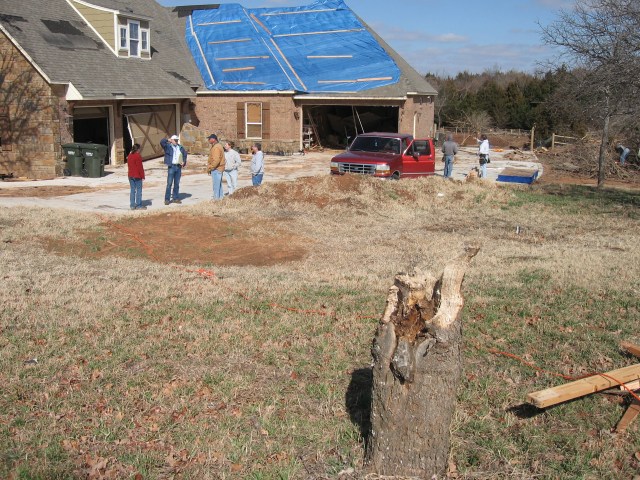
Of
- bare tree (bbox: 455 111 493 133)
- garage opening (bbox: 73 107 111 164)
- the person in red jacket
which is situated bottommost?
the person in red jacket

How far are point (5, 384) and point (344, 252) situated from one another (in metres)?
7.00

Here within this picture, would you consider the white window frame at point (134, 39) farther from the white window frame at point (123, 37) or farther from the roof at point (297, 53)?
the roof at point (297, 53)

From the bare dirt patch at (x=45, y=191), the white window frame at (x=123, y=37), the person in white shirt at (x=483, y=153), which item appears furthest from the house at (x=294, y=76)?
the bare dirt patch at (x=45, y=191)

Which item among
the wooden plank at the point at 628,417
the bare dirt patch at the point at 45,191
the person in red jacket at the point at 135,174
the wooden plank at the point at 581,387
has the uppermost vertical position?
the person in red jacket at the point at 135,174

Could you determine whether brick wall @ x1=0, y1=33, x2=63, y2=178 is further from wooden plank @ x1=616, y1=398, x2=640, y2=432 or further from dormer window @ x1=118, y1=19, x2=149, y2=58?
wooden plank @ x1=616, y1=398, x2=640, y2=432

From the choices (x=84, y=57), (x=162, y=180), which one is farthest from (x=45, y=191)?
(x=84, y=57)

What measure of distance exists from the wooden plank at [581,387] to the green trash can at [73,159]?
1943cm

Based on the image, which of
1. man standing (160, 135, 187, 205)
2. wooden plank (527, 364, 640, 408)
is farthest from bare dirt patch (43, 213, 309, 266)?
wooden plank (527, 364, 640, 408)

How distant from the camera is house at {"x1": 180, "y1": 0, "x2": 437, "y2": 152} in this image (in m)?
30.9

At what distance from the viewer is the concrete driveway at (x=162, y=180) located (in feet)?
55.9

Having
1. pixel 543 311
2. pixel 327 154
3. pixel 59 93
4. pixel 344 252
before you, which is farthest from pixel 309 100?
pixel 543 311

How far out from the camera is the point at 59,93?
862 inches

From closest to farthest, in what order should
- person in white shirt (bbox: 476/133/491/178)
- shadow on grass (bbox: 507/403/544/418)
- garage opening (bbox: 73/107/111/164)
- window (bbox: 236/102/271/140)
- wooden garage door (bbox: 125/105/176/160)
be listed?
shadow on grass (bbox: 507/403/544/418) < person in white shirt (bbox: 476/133/491/178) < garage opening (bbox: 73/107/111/164) < wooden garage door (bbox: 125/105/176/160) < window (bbox: 236/102/271/140)

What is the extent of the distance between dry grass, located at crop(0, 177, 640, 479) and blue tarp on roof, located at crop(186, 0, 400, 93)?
1947 cm
